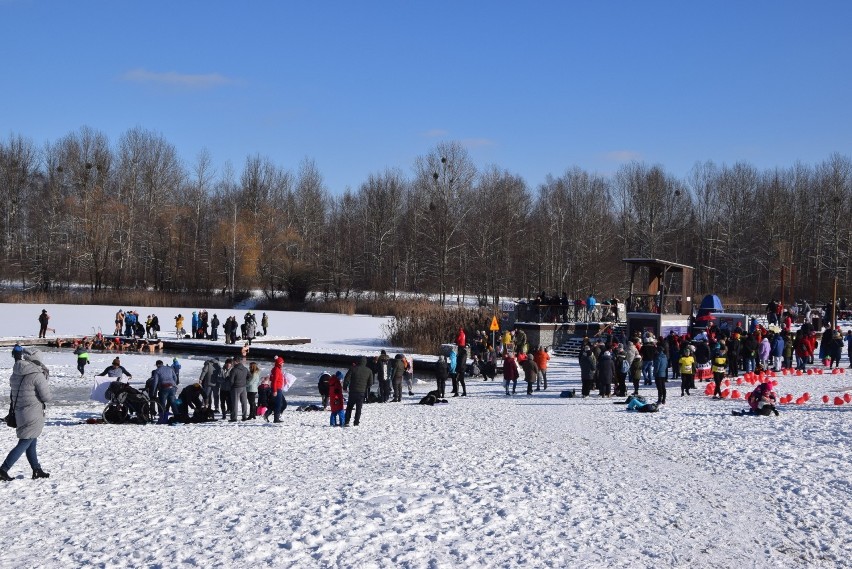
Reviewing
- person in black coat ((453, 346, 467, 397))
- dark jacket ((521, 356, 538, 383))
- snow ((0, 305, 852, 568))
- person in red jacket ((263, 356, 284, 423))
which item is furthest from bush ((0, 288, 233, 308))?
person in red jacket ((263, 356, 284, 423))

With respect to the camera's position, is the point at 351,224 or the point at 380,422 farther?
the point at 351,224

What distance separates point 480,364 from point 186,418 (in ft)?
41.7

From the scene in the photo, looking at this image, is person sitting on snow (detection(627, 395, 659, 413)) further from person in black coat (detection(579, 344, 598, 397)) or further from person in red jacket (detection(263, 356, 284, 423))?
person in red jacket (detection(263, 356, 284, 423))

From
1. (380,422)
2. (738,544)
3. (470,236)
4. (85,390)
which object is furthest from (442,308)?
(738,544)

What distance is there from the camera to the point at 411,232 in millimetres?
75375

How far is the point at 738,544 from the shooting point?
8016mm

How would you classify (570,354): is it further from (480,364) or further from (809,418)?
(809,418)

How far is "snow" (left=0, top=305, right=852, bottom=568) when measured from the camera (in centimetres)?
762

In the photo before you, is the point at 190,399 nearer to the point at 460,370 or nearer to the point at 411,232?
the point at 460,370

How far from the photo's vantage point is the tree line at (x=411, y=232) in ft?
225

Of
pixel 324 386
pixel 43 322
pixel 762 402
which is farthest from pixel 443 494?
pixel 43 322

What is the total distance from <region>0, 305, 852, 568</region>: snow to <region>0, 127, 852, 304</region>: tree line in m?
50.2

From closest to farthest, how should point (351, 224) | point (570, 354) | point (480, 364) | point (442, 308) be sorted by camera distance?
point (480, 364)
point (570, 354)
point (442, 308)
point (351, 224)

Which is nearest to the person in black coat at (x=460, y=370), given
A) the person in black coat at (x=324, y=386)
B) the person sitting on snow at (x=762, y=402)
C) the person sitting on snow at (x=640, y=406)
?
the person in black coat at (x=324, y=386)
